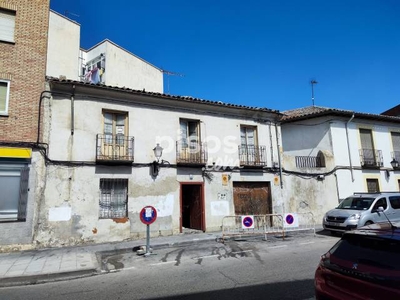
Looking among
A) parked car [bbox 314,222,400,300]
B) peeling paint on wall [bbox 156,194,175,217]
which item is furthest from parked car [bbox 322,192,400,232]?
parked car [bbox 314,222,400,300]

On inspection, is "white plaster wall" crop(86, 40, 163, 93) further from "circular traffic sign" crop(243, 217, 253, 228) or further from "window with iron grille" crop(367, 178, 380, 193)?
"window with iron grille" crop(367, 178, 380, 193)

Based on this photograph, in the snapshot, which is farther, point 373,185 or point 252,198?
point 373,185

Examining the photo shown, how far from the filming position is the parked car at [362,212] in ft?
36.3

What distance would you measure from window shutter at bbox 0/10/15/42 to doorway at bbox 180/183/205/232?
8677 mm

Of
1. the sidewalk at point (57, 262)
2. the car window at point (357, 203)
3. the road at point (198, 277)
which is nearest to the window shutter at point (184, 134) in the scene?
the sidewalk at point (57, 262)

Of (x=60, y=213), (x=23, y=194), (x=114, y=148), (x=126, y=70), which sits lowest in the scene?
(x=60, y=213)

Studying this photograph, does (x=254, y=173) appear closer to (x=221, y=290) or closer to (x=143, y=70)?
(x=221, y=290)

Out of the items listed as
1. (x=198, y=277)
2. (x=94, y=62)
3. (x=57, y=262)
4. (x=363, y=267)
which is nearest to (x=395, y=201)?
(x=198, y=277)

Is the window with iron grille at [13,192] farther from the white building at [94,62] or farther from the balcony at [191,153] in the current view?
the white building at [94,62]

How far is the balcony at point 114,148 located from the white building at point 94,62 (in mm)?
8461

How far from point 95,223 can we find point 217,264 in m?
5.40

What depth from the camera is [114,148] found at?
1130cm

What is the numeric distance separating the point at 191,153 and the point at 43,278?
7.68m

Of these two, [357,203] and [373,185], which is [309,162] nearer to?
[357,203]
